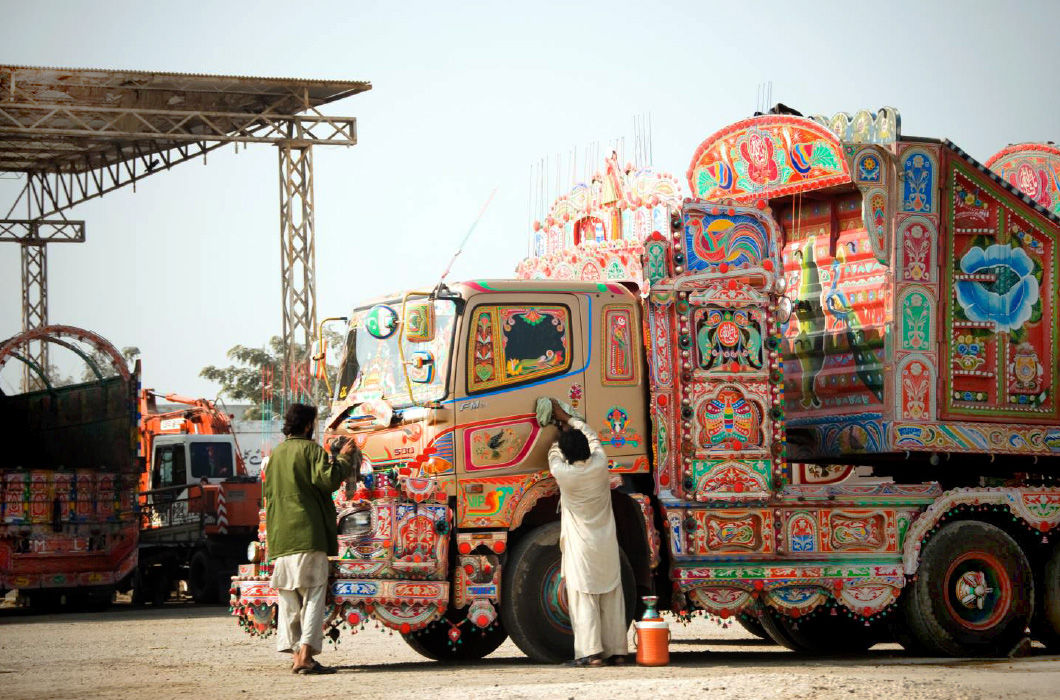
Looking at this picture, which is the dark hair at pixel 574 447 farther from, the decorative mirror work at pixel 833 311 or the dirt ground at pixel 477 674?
the decorative mirror work at pixel 833 311

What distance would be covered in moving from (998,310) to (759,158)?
2397 millimetres

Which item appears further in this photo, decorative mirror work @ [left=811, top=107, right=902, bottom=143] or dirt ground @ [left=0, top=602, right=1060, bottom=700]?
decorative mirror work @ [left=811, top=107, right=902, bottom=143]

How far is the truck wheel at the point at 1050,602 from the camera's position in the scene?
43.4ft

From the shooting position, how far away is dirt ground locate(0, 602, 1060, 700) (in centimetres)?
950

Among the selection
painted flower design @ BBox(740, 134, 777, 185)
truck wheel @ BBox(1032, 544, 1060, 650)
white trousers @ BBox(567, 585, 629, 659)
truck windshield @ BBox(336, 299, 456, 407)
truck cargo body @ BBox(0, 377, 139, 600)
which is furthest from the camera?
truck cargo body @ BBox(0, 377, 139, 600)

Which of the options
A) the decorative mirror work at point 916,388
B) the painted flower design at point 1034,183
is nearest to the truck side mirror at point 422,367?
the decorative mirror work at point 916,388

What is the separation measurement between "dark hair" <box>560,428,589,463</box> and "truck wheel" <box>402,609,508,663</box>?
2099 mm

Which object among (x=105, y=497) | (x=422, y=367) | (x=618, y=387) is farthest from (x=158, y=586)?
(x=618, y=387)

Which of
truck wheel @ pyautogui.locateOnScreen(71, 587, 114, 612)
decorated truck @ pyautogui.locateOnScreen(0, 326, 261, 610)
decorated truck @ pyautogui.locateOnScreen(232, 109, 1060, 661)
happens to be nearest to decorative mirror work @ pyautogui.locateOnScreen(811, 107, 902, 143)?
decorated truck @ pyautogui.locateOnScreen(232, 109, 1060, 661)

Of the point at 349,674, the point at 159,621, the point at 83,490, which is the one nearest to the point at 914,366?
the point at 349,674

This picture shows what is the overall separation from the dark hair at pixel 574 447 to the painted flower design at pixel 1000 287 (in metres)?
3.78

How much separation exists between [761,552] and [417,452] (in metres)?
2.82

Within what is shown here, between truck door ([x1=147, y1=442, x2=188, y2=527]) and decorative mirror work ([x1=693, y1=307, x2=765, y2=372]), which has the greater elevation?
decorative mirror work ([x1=693, y1=307, x2=765, y2=372])

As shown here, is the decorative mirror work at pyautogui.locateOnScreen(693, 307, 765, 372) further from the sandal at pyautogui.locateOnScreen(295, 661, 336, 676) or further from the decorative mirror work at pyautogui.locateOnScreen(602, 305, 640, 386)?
the sandal at pyautogui.locateOnScreen(295, 661, 336, 676)
